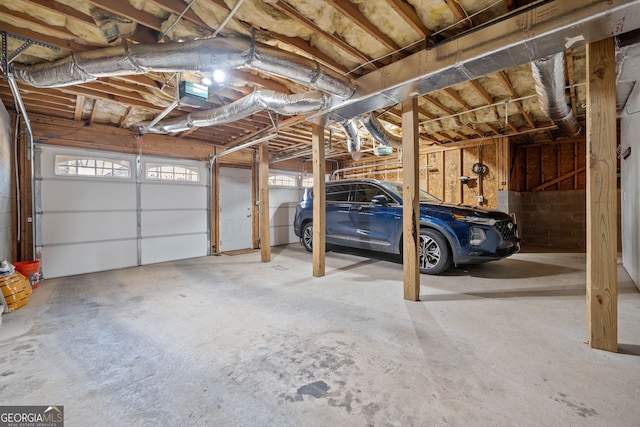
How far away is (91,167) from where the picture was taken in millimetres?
4750

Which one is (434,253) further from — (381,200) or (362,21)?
(362,21)

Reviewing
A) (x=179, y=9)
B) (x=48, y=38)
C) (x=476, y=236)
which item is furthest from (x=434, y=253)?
(x=48, y=38)

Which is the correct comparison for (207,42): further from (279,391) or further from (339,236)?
(339,236)

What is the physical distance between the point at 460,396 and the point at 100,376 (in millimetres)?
2162

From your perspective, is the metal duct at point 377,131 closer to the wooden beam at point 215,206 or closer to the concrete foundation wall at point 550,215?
the concrete foundation wall at point 550,215

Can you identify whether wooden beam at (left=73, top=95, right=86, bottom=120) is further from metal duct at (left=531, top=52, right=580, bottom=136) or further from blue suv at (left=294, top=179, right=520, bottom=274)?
metal duct at (left=531, top=52, right=580, bottom=136)

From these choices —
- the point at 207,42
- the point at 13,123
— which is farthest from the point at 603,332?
the point at 13,123

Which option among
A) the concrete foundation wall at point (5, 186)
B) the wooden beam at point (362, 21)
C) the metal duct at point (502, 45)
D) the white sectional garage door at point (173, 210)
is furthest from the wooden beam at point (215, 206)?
the wooden beam at point (362, 21)

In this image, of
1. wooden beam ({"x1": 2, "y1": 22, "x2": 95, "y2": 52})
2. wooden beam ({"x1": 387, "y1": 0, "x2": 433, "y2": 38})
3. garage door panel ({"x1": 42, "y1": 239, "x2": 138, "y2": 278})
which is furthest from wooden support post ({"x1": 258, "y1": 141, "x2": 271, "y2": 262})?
wooden beam ({"x1": 387, "y1": 0, "x2": 433, "y2": 38})

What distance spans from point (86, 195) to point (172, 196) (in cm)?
137

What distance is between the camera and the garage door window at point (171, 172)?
17.7 ft

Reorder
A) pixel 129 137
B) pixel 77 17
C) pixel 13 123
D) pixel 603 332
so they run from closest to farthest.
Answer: pixel 603 332
pixel 77 17
pixel 13 123
pixel 129 137

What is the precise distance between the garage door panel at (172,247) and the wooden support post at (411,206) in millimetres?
4708

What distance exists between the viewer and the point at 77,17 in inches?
84.1
